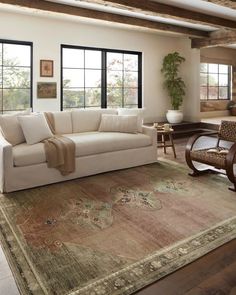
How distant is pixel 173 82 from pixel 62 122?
13.1 feet

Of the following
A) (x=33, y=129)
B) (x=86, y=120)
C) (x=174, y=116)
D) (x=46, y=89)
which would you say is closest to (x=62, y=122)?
(x=86, y=120)

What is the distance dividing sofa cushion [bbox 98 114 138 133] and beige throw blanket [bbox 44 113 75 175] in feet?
3.14

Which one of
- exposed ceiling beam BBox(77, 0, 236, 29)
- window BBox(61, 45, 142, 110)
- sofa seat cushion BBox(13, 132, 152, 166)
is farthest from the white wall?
sofa seat cushion BBox(13, 132, 152, 166)

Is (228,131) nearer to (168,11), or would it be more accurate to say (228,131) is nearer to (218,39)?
(168,11)

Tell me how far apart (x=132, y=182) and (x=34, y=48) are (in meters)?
3.57

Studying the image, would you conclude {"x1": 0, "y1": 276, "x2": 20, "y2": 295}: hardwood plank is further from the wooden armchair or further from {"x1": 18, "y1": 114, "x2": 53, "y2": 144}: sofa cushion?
the wooden armchair

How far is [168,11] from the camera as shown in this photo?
5.02m

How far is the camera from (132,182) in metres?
3.81

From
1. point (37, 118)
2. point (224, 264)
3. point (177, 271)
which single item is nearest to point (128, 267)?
point (177, 271)

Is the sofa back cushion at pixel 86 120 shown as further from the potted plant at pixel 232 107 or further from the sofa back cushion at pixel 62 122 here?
the potted plant at pixel 232 107

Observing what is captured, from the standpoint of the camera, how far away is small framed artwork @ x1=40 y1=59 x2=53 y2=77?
230 inches

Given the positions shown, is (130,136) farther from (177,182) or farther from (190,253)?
(190,253)

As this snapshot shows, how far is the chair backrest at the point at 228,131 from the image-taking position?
13.6 ft

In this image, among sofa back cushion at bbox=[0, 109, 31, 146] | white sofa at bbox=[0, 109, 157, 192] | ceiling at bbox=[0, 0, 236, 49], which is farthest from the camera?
ceiling at bbox=[0, 0, 236, 49]
